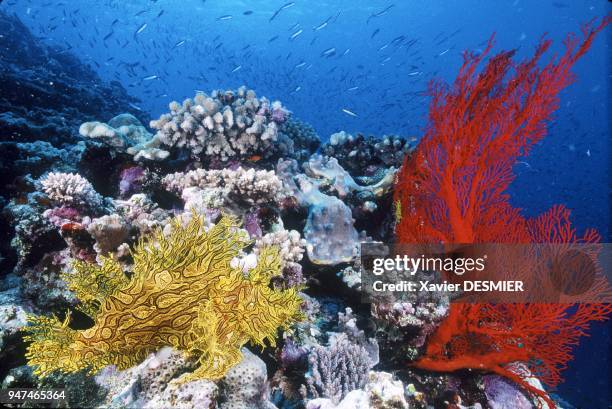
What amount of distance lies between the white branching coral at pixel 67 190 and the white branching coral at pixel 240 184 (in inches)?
48.5

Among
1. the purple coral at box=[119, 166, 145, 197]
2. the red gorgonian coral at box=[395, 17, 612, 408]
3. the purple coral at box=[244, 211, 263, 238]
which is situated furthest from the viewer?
the purple coral at box=[119, 166, 145, 197]

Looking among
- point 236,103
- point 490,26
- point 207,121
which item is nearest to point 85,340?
point 207,121

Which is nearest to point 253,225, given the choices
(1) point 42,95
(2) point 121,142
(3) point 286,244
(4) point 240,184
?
(4) point 240,184

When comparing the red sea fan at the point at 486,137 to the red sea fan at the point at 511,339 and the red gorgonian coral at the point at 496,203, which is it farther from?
the red sea fan at the point at 511,339

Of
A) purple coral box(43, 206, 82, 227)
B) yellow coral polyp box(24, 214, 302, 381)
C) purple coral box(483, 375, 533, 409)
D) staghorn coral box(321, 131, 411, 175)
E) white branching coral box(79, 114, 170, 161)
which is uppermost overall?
staghorn coral box(321, 131, 411, 175)

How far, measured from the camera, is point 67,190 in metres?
4.16

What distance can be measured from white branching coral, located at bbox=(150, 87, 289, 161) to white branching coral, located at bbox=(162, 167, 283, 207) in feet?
2.44

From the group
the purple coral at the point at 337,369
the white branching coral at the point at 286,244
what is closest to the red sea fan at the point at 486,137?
the white branching coral at the point at 286,244

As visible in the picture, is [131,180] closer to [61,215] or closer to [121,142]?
[121,142]

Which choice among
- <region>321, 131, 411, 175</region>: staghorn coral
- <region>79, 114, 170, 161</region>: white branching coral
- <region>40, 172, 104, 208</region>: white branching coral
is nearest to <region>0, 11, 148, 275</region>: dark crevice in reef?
<region>79, 114, 170, 161</region>: white branching coral

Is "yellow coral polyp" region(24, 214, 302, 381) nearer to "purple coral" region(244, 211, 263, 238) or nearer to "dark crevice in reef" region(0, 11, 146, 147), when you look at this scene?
"purple coral" region(244, 211, 263, 238)

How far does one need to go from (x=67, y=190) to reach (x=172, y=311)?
289 centimetres

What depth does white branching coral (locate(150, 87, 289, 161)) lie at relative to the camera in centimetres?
557

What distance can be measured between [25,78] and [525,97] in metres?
14.5
